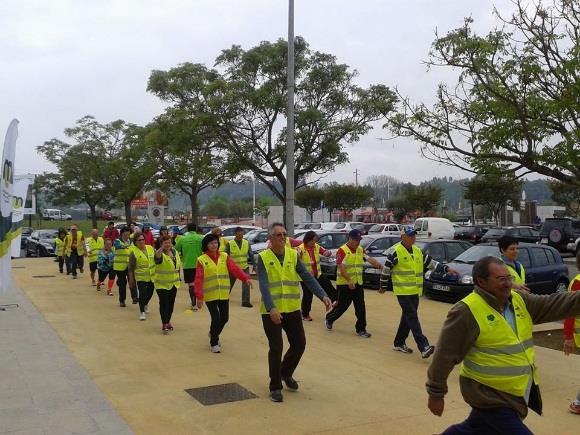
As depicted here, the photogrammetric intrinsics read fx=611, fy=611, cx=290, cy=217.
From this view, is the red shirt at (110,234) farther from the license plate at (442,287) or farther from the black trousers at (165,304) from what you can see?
the license plate at (442,287)

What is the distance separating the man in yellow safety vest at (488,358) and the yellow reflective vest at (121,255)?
1064 cm

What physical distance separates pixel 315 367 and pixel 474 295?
169 inches

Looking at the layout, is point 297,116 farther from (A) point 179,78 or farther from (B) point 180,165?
(B) point 180,165

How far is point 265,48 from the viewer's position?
20750mm

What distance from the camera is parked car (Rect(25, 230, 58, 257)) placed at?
32.6m

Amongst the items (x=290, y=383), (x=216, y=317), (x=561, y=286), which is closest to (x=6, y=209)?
(x=216, y=317)

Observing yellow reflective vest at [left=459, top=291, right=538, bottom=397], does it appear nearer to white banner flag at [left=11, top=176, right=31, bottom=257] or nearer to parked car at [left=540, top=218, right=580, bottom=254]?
white banner flag at [left=11, top=176, right=31, bottom=257]

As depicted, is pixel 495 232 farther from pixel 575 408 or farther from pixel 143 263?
pixel 575 408

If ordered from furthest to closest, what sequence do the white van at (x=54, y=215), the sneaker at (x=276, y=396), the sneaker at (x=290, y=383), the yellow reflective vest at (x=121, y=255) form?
the white van at (x=54, y=215) < the yellow reflective vest at (x=121, y=255) < the sneaker at (x=290, y=383) < the sneaker at (x=276, y=396)

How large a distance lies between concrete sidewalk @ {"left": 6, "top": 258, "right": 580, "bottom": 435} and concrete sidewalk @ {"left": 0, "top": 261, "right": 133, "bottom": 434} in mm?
161

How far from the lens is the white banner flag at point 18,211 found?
9367mm

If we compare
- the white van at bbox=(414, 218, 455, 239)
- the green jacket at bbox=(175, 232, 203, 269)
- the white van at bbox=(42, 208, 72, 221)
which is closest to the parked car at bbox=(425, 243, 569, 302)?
the green jacket at bbox=(175, 232, 203, 269)

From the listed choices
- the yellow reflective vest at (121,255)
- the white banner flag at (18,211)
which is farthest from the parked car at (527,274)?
the white banner flag at (18,211)

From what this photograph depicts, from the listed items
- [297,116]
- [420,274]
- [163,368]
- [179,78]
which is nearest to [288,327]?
[163,368]
